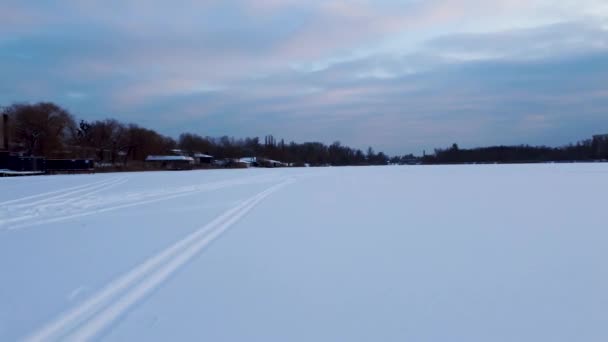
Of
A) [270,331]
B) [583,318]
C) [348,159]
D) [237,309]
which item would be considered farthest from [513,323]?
[348,159]

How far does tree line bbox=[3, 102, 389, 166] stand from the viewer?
191 feet

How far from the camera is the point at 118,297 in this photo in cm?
380

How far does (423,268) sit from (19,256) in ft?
14.9

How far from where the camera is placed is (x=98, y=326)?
3158mm

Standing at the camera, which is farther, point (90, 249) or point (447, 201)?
point (447, 201)

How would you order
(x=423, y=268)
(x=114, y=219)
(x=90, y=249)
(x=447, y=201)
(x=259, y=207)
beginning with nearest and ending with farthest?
(x=423, y=268) → (x=90, y=249) → (x=114, y=219) → (x=259, y=207) → (x=447, y=201)

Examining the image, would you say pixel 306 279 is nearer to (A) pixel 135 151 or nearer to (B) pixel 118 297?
(B) pixel 118 297

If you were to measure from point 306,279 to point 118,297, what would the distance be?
5.43ft

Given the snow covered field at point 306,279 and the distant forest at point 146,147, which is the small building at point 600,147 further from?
the snow covered field at point 306,279

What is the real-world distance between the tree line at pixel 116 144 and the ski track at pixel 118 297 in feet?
189

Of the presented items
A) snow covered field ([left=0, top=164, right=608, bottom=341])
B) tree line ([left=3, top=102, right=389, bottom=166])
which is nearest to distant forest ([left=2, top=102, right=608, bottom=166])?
tree line ([left=3, top=102, right=389, bottom=166])

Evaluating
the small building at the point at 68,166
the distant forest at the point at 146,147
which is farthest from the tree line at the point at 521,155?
the small building at the point at 68,166

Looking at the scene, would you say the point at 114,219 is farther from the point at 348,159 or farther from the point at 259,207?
the point at 348,159

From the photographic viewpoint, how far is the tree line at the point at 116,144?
191 feet
